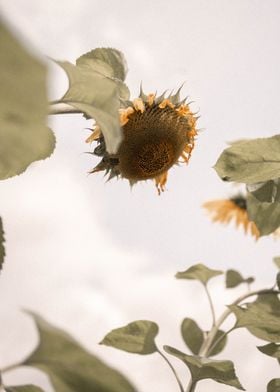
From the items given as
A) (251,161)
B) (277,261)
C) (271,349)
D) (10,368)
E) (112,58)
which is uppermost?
(112,58)

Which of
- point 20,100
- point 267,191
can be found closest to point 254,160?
point 267,191

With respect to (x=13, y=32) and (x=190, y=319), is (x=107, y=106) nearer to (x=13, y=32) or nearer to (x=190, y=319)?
(x=13, y=32)

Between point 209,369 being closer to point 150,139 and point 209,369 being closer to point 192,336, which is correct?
point 192,336

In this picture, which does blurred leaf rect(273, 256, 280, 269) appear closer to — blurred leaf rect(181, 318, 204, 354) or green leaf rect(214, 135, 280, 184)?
blurred leaf rect(181, 318, 204, 354)

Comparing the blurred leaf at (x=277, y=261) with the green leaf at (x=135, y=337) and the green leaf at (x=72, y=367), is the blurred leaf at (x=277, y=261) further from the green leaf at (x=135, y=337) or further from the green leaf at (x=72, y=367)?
the green leaf at (x=72, y=367)

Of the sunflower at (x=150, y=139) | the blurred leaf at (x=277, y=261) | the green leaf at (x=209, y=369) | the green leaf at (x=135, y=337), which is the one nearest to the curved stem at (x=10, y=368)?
the green leaf at (x=209, y=369)

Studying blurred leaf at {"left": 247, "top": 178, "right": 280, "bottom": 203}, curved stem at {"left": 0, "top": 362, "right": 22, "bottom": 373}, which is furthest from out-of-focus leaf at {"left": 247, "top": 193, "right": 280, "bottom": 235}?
curved stem at {"left": 0, "top": 362, "right": 22, "bottom": 373}

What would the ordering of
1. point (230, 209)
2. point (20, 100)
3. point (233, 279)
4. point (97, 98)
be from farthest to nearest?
point (230, 209), point (233, 279), point (97, 98), point (20, 100)
